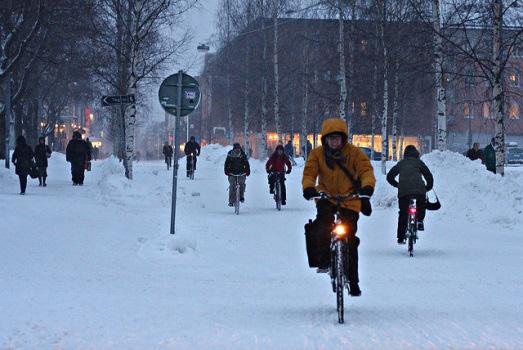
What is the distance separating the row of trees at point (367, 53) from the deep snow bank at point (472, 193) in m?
1.71

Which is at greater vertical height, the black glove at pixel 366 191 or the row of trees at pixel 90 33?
the row of trees at pixel 90 33

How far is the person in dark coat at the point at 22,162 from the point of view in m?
25.8

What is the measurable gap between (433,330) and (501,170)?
19.1 m

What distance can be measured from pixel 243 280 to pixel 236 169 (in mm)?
12343

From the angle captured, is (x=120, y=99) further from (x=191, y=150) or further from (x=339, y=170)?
(x=191, y=150)

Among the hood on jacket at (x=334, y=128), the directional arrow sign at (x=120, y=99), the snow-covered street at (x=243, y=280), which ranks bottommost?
the snow-covered street at (x=243, y=280)

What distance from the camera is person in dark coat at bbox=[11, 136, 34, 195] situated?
25.8 metres

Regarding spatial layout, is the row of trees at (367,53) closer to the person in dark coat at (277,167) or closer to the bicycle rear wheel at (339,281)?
the person in dark coat at (277,167)

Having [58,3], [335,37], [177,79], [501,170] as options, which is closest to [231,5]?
[335,37]

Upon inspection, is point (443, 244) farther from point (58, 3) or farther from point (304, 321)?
point (58, 3)

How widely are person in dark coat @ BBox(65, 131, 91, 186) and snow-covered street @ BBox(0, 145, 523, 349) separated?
364 inches

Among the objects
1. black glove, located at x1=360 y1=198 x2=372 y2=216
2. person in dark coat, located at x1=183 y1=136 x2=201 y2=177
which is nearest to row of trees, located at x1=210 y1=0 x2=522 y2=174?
person in dark coat, located at x1=183 y1=136 x2=201 y2=177

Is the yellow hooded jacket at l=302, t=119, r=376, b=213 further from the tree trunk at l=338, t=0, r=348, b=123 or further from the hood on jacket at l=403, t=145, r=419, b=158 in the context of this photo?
the tree trunk at l=338, t=0, r=348, b=123

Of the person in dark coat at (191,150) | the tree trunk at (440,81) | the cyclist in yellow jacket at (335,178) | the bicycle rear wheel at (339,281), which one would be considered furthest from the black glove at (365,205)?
the person in dark coat at (191,150)
